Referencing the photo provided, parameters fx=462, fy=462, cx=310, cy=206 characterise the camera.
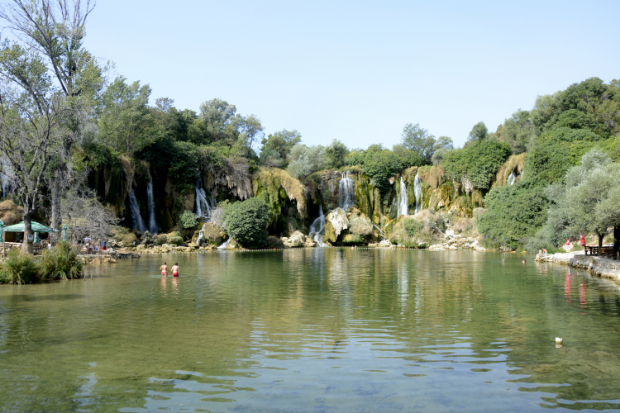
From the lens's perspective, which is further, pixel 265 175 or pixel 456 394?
pixel 265 175

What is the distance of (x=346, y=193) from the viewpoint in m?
68.8

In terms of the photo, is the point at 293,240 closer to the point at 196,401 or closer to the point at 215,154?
the point at 215,154

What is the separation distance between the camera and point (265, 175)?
62.8 m

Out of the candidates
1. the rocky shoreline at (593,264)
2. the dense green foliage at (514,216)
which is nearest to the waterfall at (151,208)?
the dense green foliage at (514,216)

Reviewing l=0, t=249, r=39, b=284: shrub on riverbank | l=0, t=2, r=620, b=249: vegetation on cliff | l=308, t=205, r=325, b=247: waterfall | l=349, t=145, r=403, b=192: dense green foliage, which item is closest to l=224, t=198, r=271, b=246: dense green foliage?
l=0, t=2, r=620, b=249: vegetation on cliff

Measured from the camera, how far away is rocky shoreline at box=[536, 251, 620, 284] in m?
23.1

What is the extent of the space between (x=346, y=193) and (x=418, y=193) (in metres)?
10.6

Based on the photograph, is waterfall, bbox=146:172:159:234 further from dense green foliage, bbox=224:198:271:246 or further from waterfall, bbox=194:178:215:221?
dense green foliage, bbox=224:198:271:246

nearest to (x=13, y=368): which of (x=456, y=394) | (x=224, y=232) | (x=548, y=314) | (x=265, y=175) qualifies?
(x=456, y=394)

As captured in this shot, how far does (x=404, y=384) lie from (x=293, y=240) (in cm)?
5137

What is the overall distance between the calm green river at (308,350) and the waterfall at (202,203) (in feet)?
125

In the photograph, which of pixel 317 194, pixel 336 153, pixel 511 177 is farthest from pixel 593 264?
pixel 336 153

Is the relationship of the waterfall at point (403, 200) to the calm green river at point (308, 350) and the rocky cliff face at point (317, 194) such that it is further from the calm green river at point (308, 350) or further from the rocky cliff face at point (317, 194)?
the calm green river at point (308, 350)

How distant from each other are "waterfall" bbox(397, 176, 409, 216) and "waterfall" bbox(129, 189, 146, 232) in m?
35.9
